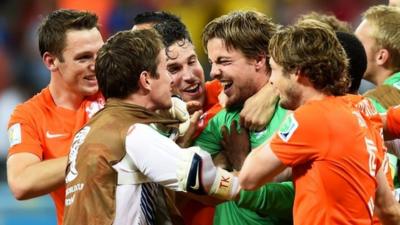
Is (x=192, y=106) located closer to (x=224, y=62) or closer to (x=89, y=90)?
(x=224, y=62)

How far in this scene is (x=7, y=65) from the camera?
1162 centimetres

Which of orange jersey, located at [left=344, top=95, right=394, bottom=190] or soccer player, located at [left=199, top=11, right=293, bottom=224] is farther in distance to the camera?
soccer player, located at [left=199, top=11, right=293, bottom=224]

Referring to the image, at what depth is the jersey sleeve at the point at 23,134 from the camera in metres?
5.01

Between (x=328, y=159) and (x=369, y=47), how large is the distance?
198cm

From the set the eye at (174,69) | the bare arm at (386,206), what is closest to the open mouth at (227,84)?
the eye at (174,69)

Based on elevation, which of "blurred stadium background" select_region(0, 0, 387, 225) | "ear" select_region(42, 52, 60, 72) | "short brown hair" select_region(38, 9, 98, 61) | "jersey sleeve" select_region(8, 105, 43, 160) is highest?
"short brown hair" select_region(38, 9, 98, 61)

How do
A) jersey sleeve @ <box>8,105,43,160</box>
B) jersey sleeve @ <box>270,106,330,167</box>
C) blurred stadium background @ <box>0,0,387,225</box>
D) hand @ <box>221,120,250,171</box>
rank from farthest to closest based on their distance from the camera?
1. blurred stadium background @ <box>0,0,387,225</box>
2. jersey sleeve @ <box>8,105,43,160</box>
3. hand @ <box>221,120,250,171</box>
4. jersey sleeve @ <box>270,106,330,167</box>

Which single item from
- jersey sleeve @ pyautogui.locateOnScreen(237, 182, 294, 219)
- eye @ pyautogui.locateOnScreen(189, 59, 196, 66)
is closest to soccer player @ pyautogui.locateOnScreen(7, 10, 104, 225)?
eye @ pyautogui.locateOnScreen(189, 59, 196, 66)

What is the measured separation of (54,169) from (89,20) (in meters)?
1.00

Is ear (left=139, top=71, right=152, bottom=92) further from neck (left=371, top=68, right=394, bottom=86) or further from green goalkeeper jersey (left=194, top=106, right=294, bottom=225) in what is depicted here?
neck (left=371, top=68, right=394, bottom=86)

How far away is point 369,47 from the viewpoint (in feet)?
19.0

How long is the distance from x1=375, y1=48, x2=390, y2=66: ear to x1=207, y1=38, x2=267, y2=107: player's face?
1096 mm

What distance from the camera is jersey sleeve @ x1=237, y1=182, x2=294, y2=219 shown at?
4445 mm

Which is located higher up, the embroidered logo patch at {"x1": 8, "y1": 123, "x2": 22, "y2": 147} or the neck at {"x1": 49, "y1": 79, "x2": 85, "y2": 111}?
the neck at {"x1": 49, "y1": 79, "x2": 85, "y2": 111}
